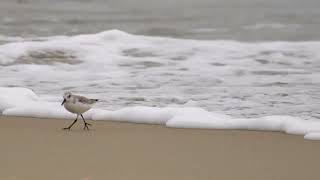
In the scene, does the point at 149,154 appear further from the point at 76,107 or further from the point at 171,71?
the point at 171,71

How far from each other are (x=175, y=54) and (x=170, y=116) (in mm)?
2768

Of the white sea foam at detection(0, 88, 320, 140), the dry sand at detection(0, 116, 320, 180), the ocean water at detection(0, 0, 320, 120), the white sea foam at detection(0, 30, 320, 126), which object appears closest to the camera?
the dry sand at detection(0, 116, 320, 180)

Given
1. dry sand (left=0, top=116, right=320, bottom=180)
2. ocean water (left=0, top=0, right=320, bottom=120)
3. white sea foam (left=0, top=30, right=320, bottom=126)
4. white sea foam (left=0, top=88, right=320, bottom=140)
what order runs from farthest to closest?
1. ocean water (left=0, top=0, right=320, bottom=120)
2. white sea foam (left=0, top=30, right=320, bottom=126)
3. white sea foam (left=0, top=88, right=320, bottom=140)
4. dry sand (left=0, top=116, right=320, bottom=180)

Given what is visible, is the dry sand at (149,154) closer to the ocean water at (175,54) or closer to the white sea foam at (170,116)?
the white sea foam at (170,116)

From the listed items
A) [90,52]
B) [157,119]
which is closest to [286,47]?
[90,52]

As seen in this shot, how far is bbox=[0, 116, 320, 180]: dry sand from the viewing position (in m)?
3.07

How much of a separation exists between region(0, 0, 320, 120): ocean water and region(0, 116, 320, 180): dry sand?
26.0 inches

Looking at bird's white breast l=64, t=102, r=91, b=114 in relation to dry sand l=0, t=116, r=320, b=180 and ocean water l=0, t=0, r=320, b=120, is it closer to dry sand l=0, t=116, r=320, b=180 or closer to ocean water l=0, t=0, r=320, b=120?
dry sand l=0, t=116, r=320, b=180

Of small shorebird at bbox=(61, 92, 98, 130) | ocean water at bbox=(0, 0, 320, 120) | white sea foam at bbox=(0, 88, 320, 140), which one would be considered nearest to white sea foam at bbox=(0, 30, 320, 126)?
ocean water at bbox=(0, 0, 320, 120)

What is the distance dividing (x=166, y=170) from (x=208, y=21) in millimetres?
7151

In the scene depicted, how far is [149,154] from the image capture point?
347cm

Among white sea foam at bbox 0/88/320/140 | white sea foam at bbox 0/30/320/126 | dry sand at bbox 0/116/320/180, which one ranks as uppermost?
white sea foam at bbox 0/30/320/126

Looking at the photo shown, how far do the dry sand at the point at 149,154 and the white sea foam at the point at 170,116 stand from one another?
0.10m

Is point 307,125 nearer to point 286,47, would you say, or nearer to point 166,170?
point 166,170
